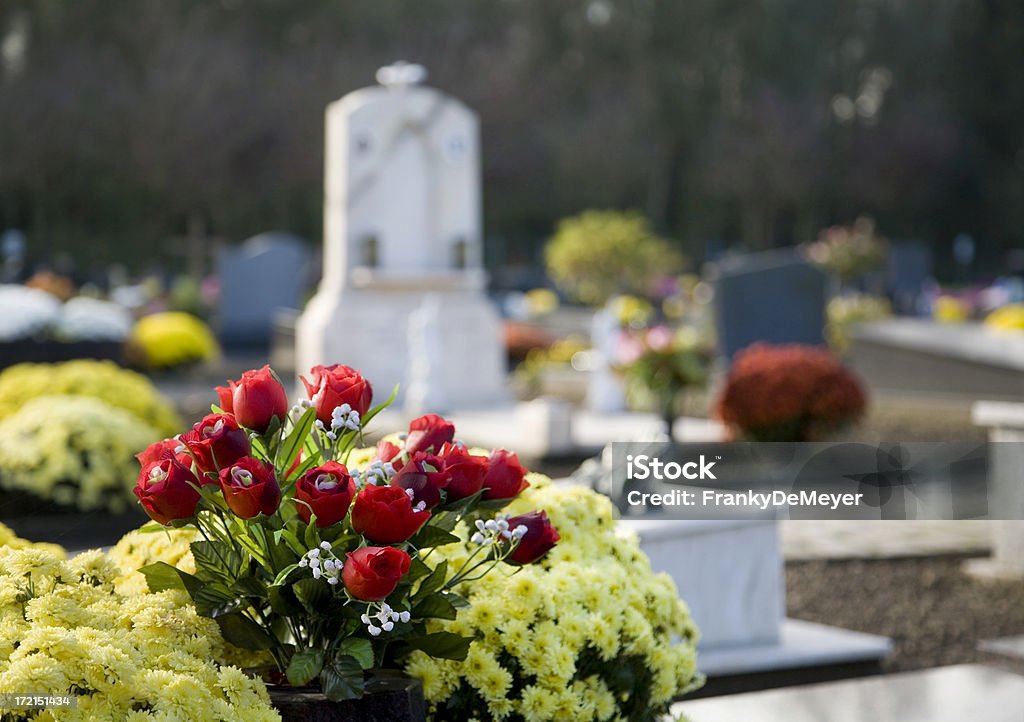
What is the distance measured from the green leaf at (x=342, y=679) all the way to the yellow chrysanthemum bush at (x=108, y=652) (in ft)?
0.35

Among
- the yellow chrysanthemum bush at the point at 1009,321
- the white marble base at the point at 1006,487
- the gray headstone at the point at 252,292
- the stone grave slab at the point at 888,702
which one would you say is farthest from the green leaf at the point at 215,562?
the gray headstone at the point at 252,292

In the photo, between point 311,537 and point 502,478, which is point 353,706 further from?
point 502,478

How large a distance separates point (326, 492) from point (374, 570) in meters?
0.15

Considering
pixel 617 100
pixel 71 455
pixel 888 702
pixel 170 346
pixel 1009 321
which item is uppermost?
pixel 617 100

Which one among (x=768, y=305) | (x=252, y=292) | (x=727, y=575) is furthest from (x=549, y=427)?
(x=252, y=292)

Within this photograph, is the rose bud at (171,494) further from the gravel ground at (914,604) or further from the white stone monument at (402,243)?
the white stone monument at (402,243)

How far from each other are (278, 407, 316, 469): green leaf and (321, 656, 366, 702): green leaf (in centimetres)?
37

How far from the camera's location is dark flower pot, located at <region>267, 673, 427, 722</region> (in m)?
2.32

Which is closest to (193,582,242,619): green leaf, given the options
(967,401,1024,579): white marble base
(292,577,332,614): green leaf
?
(292,577,332,614): green leaf

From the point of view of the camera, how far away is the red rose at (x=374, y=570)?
7.00 feet

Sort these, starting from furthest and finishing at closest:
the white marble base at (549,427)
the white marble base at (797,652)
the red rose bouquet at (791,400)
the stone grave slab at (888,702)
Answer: the white marble base at (549,427) → the red rose bouquet at (791,400) → the white marble base at (797,652) → the stone grave slab at (888,702)

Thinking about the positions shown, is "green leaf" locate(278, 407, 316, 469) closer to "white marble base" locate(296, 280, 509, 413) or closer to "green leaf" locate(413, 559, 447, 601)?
"green leaf" locate(413, 559, 447, 601)

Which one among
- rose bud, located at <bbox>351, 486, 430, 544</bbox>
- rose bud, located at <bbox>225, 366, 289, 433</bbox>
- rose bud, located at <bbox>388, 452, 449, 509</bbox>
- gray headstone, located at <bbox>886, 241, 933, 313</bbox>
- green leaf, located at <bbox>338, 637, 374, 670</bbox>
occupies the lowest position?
green leaf, located at <bbox>338, 637, 374, 670</bbox>

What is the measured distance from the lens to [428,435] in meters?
2.52
